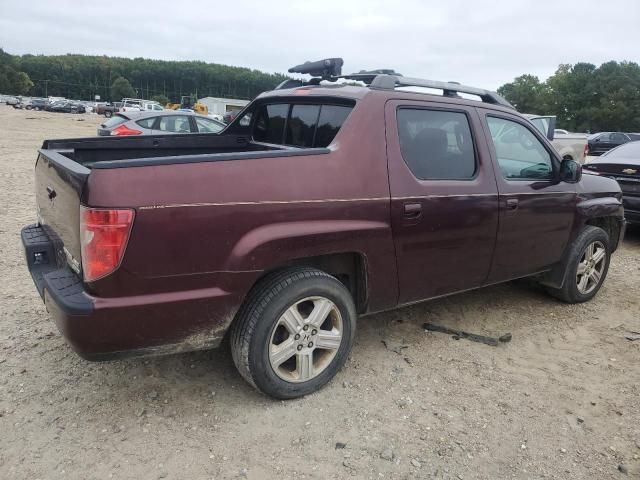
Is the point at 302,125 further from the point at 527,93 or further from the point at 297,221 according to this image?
the point at 527,93

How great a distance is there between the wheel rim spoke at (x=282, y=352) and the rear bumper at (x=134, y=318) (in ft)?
1.06

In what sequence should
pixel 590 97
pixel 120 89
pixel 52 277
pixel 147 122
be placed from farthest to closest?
pixel 120 89 → pixel 590 97 → pixel 147 122 → pixel 52 277

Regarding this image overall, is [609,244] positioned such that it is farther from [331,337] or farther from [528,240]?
[331,337]

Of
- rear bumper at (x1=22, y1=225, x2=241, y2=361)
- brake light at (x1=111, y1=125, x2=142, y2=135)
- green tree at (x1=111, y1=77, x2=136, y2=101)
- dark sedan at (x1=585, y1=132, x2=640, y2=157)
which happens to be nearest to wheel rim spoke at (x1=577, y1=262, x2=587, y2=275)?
rear bumper at (x1=22, y1=225, x2=241, y2=361)

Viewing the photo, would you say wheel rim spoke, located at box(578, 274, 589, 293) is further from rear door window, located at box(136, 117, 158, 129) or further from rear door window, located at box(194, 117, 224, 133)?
rear door window, located at box(136, 117, 158, 129)

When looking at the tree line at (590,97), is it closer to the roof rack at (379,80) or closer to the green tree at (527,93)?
the green tree at (527,93)

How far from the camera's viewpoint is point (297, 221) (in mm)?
2709

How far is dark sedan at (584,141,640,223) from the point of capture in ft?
22.4

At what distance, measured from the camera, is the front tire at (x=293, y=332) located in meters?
2.73

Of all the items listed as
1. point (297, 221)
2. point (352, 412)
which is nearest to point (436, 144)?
point (297, 221)

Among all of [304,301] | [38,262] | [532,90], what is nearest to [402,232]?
[304,301]

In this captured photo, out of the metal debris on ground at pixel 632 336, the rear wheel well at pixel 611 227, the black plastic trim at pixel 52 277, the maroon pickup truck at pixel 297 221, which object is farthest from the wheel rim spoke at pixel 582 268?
the black plastic trim at pixel 52 277

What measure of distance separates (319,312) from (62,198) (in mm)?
1528

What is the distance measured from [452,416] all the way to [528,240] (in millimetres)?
1709
